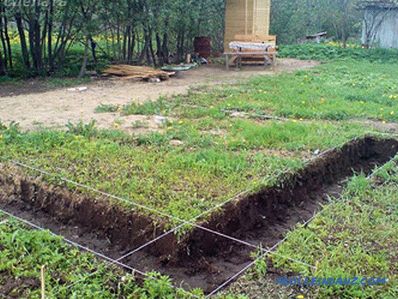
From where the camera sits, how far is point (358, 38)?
19.8m

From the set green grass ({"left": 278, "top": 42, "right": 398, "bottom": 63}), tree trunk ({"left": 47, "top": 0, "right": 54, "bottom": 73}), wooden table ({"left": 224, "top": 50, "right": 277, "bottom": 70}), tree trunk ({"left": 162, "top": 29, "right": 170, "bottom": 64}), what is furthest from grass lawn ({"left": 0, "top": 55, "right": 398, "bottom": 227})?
green grass ({"left": 278, "top": 42, "right": 398, "bottom": 63})

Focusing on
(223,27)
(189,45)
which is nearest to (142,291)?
(189,45)

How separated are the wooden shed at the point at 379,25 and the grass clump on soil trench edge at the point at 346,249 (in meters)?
14.1

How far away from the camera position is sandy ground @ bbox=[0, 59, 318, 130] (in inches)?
258

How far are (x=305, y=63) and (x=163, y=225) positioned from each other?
37.9 feet

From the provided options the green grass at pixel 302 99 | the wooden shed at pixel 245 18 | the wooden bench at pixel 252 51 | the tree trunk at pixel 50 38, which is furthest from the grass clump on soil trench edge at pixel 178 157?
the wooden shed at pixel 245 18

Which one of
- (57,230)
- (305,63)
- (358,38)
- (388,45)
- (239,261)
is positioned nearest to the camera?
(239,261)

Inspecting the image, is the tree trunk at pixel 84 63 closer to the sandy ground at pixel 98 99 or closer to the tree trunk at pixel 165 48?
the sandy ground at pixel 98 99

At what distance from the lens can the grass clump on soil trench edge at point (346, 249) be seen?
2707 millimetres

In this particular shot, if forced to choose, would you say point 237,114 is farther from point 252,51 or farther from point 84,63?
point 252,51

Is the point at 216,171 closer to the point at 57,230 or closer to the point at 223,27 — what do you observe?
the point at 57,230

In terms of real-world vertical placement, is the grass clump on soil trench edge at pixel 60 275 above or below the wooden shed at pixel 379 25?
below

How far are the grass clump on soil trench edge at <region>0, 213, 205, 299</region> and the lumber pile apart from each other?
293 inches

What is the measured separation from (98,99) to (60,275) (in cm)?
561
